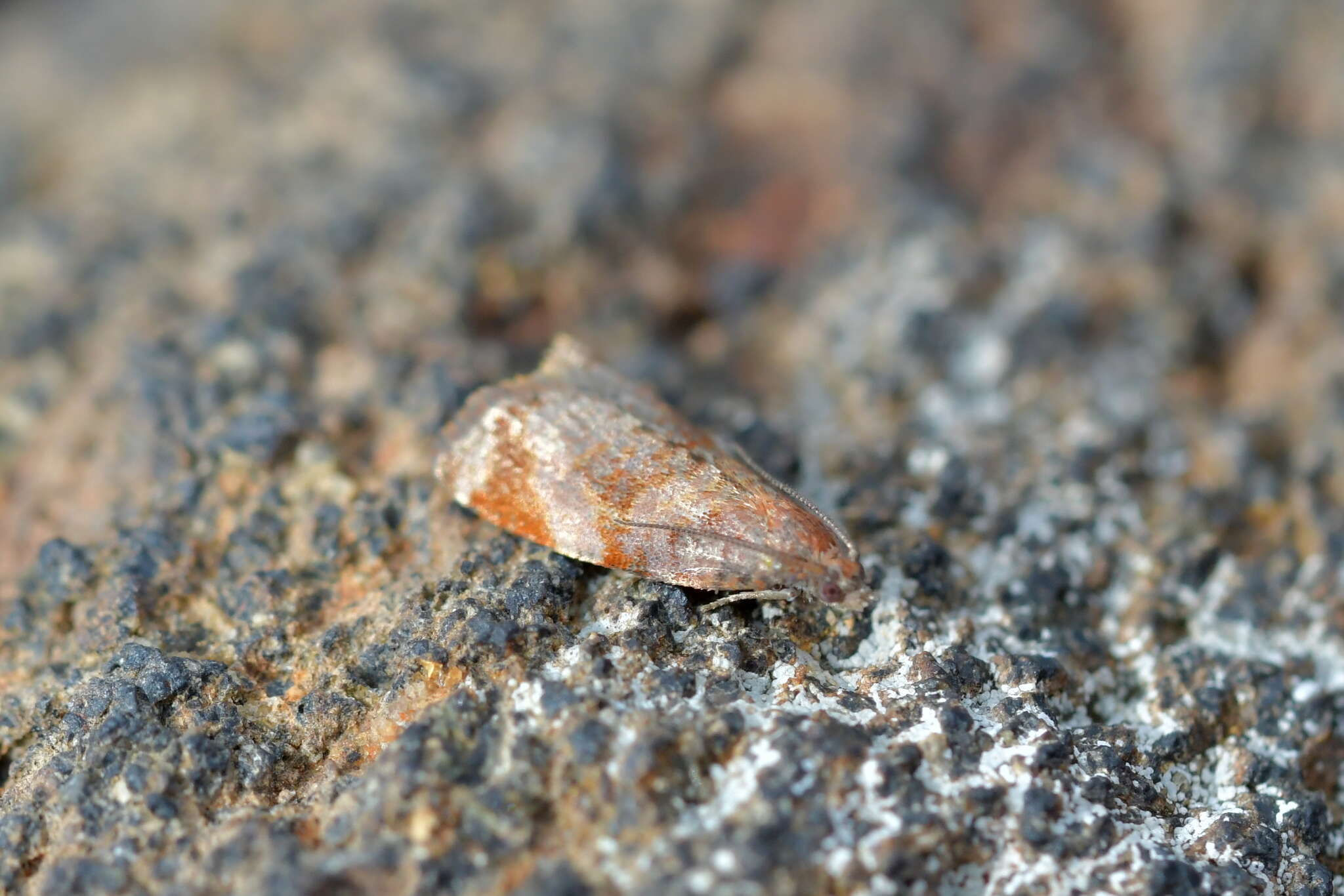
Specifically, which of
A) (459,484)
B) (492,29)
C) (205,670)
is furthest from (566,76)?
(205,670)

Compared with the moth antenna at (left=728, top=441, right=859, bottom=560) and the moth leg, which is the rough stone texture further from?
the moth antenna at (left=728, top=441, right=859, bottom=560)

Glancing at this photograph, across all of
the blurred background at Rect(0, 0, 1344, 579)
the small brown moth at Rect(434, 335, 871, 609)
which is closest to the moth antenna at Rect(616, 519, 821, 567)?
the small brown moth at Rect(434, 335, 871, 609)

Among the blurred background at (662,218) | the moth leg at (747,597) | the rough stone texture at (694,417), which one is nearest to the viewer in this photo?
the rough stone texture at (694,417)

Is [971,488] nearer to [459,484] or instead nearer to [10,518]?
[459,484]

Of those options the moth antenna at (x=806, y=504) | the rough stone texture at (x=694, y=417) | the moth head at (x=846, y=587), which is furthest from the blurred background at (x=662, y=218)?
the moth head at (x=846, y=587)

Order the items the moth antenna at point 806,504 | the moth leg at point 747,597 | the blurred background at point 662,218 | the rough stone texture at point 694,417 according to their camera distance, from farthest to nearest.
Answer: the blurred background at point 662,218 < the moth antenna at point 806,504 < the moth leg at point 747,597 < the rough stone texture at point 694,417

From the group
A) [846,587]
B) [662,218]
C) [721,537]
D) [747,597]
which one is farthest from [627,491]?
[662,218]

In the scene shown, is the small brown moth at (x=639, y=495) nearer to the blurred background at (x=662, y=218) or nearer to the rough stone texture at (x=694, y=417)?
the rough stone texture at (x=694, y=417)
